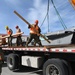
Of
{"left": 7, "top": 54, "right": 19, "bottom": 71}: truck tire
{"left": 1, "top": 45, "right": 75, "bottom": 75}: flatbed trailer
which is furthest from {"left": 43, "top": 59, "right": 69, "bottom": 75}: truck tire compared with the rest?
{"left": 7, "top": 54, "right": 19, "bottom": 71}: truck tire

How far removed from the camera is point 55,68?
7043 millimetres

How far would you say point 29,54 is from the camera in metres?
9.77

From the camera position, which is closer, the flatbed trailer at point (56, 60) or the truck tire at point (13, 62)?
the flatbed trailer at point (56, 60)

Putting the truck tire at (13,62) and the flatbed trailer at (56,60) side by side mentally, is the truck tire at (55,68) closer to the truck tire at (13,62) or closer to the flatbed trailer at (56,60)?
the flatbed trailer at (56,60)

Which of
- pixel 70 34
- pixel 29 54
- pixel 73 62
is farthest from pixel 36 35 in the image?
pixel 73 62

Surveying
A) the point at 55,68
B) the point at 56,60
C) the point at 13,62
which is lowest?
the point at 55,68

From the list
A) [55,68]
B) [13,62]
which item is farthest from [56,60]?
[13,62]

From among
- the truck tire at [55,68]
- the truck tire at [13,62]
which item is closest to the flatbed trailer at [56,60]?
the truck tire at [55,68]

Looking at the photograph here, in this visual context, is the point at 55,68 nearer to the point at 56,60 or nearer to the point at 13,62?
the point at 56,60

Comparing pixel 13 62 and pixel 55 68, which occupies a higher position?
pixel 13 62

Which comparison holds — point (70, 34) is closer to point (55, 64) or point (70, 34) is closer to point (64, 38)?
point (64, 38)

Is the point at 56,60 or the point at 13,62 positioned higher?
the point at 56,60

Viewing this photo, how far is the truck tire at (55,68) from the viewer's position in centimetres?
663

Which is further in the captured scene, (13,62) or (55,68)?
(13,62)
